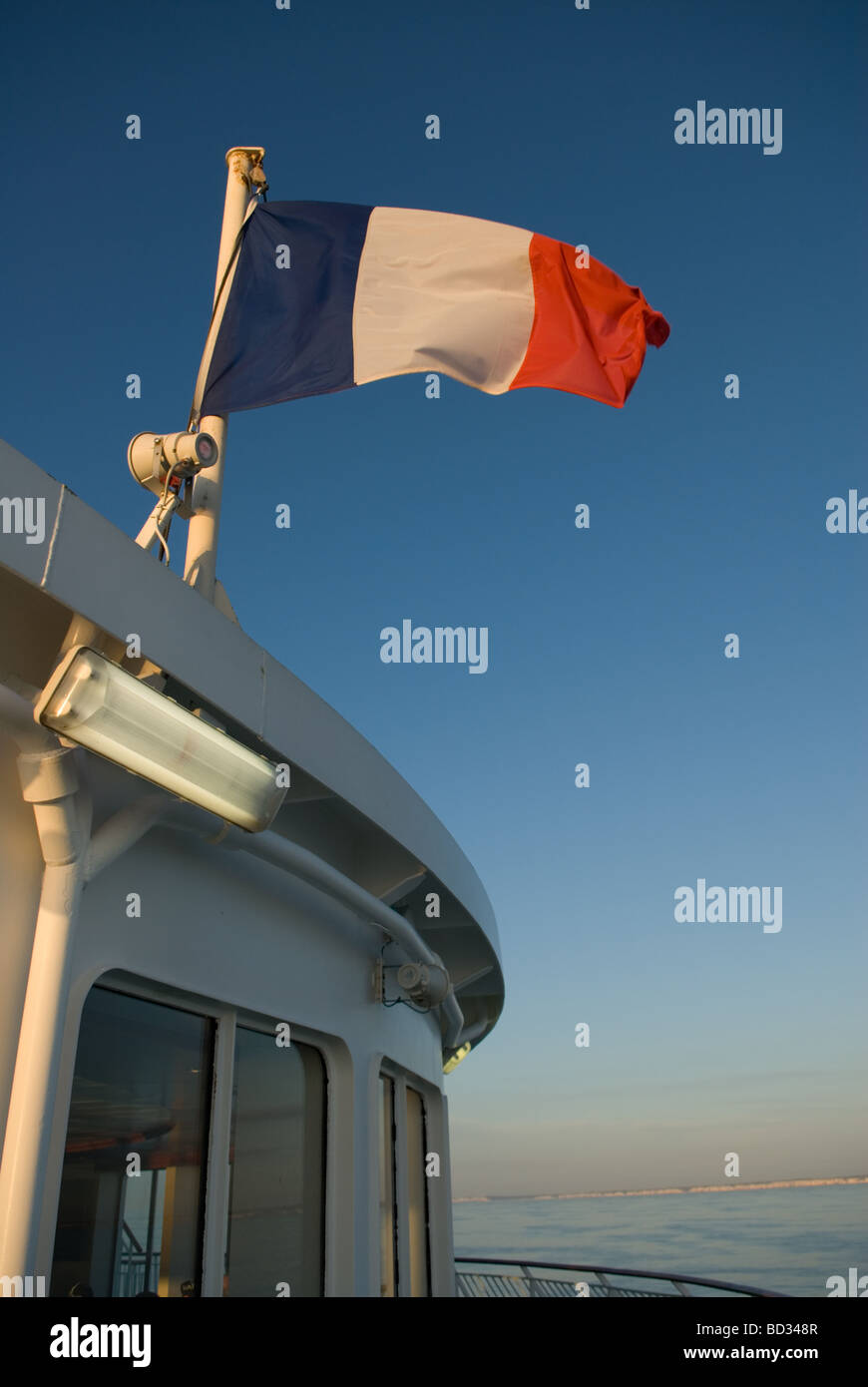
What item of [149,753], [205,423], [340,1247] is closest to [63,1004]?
[149,753]

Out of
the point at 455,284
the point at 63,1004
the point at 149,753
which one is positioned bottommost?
the point at 63,1004

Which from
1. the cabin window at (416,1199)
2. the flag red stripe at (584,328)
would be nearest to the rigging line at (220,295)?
the flag red stripe at (584,328)

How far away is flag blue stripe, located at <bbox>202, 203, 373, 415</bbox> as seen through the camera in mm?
4832

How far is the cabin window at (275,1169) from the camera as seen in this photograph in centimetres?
375

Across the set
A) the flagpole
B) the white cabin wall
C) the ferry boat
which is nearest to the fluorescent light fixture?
the ferry boat

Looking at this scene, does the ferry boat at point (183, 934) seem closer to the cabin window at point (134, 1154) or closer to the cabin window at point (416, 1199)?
the cabin window at point (134, 1154)

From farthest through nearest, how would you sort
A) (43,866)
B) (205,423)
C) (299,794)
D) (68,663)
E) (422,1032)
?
(422,1032) < (205,423) < (299,794) < (43,866) < (68,663)

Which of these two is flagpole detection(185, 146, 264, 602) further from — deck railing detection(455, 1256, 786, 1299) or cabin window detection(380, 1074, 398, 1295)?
deck railing detection(455, 1256, 786, 1299)

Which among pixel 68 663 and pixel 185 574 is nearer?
pixel 68 663

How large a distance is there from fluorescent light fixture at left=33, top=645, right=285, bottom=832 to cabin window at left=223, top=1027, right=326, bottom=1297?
1.37 m

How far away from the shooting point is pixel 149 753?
263cm
